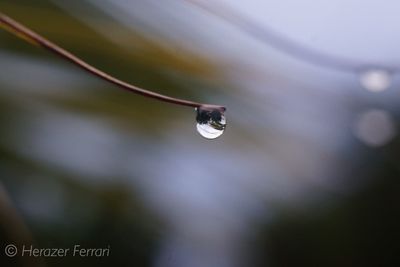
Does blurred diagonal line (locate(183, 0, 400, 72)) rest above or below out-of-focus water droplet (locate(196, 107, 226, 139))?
above

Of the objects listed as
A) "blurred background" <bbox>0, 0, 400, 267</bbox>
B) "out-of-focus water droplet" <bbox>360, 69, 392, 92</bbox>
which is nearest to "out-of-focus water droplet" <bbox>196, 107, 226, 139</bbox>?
"blurred background" <bbox>0, 0, 400, 267</bbox>

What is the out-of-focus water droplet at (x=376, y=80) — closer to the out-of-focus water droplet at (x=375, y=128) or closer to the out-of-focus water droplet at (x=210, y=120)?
the out-of-focus water droplet at (x=375, y=128)

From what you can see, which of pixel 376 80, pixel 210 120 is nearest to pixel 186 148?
pixel 210 120

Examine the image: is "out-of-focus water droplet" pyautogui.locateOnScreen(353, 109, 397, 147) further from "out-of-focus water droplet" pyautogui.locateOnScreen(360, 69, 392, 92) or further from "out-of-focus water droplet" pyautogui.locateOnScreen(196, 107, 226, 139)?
"out-of-focus water droplet" pyautogui.locateOnScreen(196, 107, 226, 139)

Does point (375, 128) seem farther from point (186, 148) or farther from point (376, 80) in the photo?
point (186, 148)

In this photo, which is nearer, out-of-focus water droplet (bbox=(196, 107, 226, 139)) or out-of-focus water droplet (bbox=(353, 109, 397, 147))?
out-of-focus water droplet (bbox=(196, 107, 226, 139))

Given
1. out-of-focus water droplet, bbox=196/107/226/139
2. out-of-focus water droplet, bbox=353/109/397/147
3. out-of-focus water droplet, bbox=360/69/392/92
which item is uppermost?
out-of-focus water droplet, bbox=360/69/392/92

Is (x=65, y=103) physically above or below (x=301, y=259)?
above

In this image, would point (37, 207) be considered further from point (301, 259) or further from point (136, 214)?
point (301, 259)

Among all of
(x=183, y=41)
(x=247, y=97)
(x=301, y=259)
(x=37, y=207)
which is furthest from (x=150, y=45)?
(x=301, y=259)
